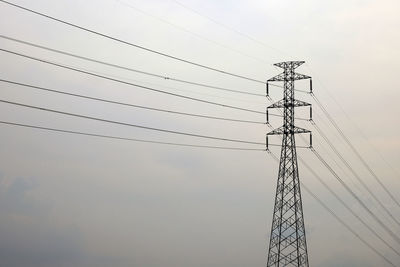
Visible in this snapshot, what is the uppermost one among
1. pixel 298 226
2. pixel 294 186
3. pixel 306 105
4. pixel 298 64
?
pixel 298 64

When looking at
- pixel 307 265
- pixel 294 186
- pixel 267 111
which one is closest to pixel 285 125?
pixel 267 111

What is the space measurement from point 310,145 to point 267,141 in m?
5.19

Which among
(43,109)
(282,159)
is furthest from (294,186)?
(43,109)

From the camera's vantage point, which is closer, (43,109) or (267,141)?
(43,109)

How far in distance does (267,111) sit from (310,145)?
20.3ft

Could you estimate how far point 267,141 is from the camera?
60.8 metres

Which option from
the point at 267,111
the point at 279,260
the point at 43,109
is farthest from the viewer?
the point at 267,111

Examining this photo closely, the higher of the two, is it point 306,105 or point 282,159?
point 306,105

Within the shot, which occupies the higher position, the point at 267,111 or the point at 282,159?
the point at 267,111

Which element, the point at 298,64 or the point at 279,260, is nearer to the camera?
the point at 279,260

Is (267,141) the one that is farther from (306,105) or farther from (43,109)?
(43,109)

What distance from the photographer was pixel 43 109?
33.7m

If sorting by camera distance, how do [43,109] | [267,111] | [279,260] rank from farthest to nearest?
[267,111]
[279,260]
[43,109]

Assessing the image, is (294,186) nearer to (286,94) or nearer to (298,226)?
(298,226)
